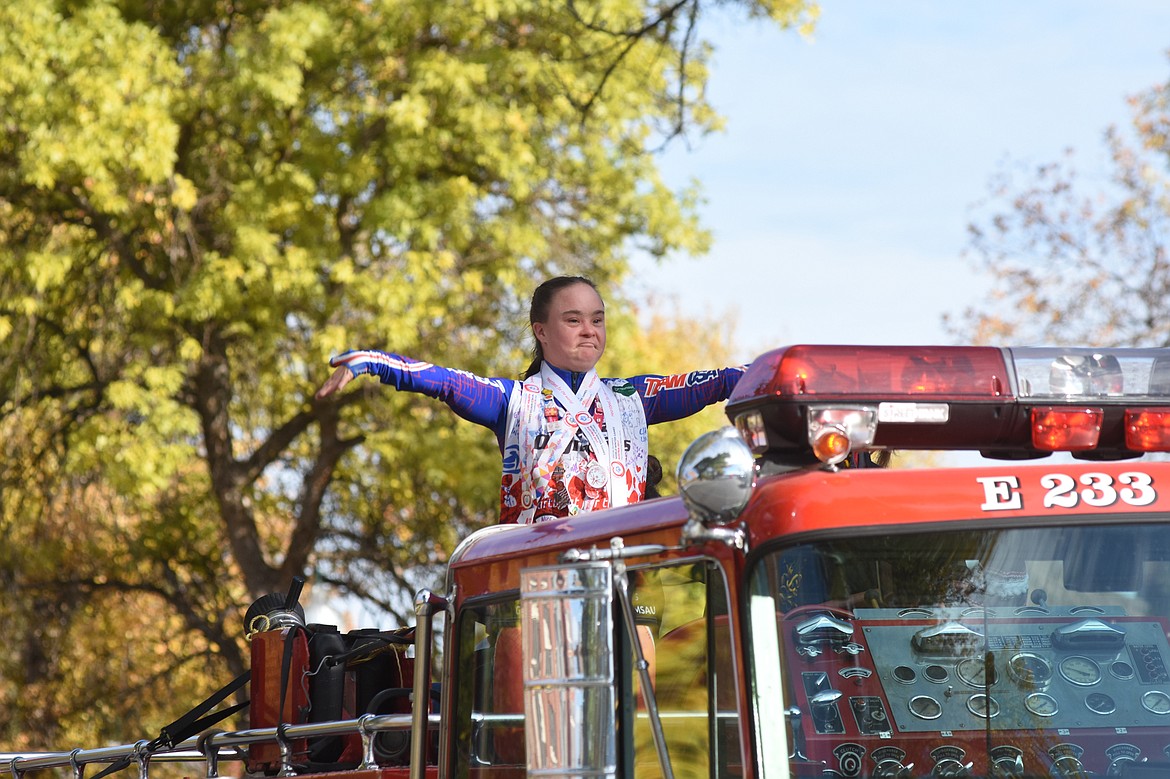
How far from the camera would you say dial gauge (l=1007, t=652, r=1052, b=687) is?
9.33 feet

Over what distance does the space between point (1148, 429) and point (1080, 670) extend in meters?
0.54

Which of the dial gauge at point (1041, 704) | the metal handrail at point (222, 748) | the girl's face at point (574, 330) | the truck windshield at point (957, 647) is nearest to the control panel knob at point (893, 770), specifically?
the truck windshield at point (957, 647)

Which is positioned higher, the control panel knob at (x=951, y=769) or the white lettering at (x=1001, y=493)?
the white lettering at (x=1001, y=493)

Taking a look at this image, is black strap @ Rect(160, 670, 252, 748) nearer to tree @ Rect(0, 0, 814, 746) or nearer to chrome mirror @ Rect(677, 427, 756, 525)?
chrome mirror @ Rect(677, 427, 756, 525)

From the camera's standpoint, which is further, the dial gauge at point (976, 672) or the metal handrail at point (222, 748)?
the metal handrail at point (222, 748)

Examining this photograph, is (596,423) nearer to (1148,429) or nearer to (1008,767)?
(1148,429)

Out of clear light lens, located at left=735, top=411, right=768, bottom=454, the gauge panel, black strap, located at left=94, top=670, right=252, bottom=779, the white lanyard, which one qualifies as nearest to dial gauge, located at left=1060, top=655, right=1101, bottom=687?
the gauge panel

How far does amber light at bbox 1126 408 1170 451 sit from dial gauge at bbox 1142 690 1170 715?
0.49m

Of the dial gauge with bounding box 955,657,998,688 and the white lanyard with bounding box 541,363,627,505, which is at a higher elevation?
the white lanyard with bounding box 541,363,627,505

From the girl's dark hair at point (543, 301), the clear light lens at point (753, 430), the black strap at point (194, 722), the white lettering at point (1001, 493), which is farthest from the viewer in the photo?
the black strap at point (194, 722)

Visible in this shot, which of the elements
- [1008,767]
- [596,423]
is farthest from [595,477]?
[1008,767]

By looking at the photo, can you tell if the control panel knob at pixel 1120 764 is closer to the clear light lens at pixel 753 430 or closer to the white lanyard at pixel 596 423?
the clear light lens at pixel 753 430

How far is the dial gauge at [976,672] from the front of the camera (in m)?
2.85

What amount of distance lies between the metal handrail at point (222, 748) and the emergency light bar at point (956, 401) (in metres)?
1.32
